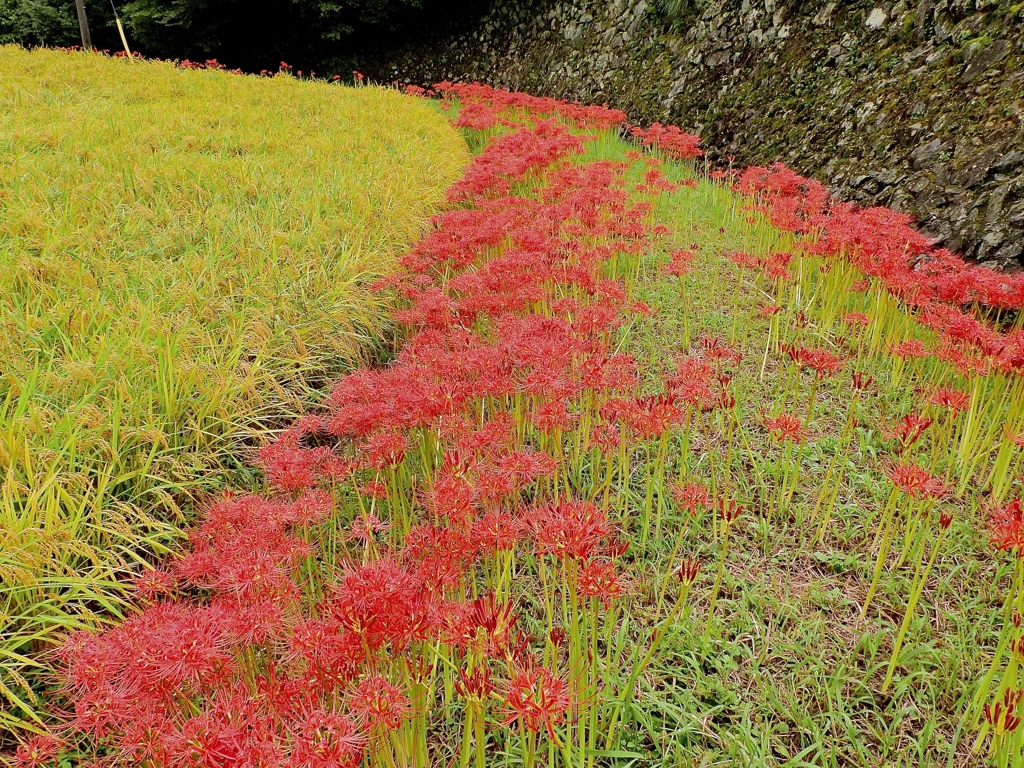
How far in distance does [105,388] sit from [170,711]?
5.95ft

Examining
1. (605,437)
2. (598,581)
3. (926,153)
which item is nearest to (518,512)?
(605,437)

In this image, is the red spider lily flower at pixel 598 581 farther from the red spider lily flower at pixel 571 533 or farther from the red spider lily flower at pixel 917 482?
the red spider lily flower at pixel 917 482

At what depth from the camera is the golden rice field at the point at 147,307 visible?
205 centimetres

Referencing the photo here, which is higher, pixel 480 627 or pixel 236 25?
pixel 236 25

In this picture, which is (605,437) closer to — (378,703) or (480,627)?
(480,627)

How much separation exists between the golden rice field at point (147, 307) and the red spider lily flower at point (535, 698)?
1392 mm

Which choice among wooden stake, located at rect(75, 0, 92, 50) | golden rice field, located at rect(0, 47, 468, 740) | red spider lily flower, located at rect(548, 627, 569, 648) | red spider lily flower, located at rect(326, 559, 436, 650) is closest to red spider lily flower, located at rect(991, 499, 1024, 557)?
red spider lily flower, located at rect(548, 627, 569, 648)

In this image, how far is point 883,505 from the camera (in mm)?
2562

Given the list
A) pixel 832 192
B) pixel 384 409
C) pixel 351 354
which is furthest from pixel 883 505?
pixel 832 192

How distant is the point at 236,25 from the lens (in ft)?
57.7

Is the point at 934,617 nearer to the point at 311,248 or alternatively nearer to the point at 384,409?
the point at 384,409

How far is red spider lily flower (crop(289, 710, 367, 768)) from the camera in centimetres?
104

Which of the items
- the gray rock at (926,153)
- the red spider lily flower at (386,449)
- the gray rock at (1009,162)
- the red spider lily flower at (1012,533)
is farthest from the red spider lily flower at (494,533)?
the gray rock at (926,153)

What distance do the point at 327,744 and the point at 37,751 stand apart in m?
0.75
